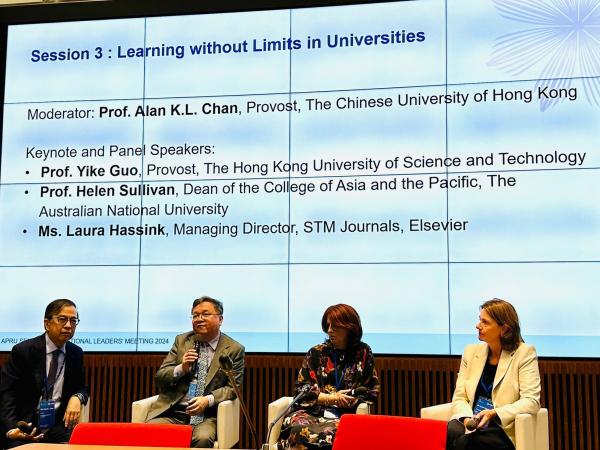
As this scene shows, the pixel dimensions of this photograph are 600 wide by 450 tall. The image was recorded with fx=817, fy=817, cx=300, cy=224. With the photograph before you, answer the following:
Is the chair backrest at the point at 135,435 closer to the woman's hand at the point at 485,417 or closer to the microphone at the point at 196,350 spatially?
the microphone at the point at 196,350

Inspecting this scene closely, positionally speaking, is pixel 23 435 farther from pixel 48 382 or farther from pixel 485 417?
pixel 485 417

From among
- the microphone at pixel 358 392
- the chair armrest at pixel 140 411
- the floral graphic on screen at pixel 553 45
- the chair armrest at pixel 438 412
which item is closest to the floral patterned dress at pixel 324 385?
the microphone at pixel 358 392

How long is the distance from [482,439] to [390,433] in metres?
1.42

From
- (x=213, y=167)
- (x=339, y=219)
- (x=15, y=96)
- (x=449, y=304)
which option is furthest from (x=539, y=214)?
(x=15, y=96)

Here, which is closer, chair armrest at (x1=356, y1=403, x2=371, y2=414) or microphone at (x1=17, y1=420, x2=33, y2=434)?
microphone at (x1=17, y1=420, x2=33, y2=434)

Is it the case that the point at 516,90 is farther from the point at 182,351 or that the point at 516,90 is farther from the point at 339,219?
the point at 182,351

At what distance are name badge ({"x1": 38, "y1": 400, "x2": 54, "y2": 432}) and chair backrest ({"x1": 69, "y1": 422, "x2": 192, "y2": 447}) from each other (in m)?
1.42

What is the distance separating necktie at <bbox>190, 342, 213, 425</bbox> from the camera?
4785 millimetres

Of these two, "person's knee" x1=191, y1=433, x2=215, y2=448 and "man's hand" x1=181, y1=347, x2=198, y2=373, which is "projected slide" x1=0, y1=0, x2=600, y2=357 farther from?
"person's knee" x1=191, y1=433, x2=215, y2=448

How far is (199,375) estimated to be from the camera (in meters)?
4.89

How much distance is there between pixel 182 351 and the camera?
499 centimetres

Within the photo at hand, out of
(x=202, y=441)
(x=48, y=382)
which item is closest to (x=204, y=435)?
(x=202, y=441)

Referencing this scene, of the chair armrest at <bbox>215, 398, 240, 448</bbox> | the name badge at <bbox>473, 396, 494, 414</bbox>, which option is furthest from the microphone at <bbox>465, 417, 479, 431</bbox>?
the chair armrest at <bbox>215, 398, 240, 448</bbox>

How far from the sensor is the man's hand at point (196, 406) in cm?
466
